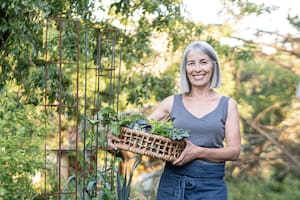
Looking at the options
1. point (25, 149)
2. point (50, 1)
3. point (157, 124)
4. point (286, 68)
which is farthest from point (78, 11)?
point (286, 68)

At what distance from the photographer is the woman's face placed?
2434 millimetres

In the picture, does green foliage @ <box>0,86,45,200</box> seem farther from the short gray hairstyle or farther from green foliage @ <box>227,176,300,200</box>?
green foliage @ <box>227,176,300,200</box>

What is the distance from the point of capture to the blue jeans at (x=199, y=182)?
2.39m

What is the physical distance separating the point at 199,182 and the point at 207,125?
22 cm

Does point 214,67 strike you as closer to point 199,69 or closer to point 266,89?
point 199,69

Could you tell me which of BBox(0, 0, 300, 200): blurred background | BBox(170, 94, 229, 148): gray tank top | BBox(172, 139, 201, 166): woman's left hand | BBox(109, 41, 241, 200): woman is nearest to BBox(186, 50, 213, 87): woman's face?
BBox(109, 41, 241, 200): woman

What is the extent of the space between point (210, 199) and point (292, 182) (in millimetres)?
6640

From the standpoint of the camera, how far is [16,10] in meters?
3.27

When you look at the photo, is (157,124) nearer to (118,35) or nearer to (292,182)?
(118,35)

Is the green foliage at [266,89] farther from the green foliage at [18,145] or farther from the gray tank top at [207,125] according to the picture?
the gray tank top at [207,125]

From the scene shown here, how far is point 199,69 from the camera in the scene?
2.43m

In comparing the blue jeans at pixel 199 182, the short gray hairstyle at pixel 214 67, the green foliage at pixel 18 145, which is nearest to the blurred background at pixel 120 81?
the green foliage at pixel 18 145

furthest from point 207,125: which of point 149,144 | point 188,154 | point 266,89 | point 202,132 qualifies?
point 266,89

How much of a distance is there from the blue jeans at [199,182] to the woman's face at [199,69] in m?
0.31
